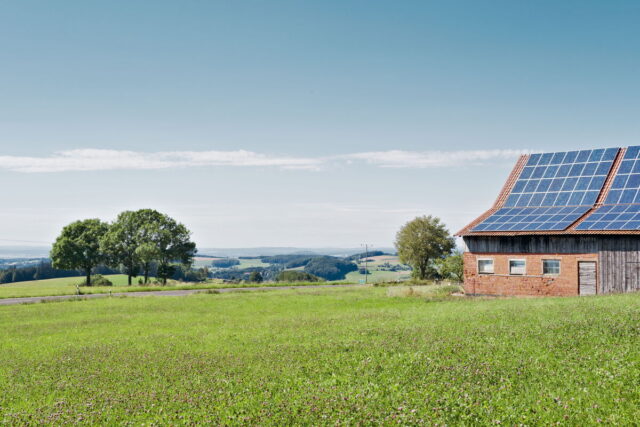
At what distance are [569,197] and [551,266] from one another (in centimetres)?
748

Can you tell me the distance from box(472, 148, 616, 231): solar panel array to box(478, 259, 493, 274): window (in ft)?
8.46

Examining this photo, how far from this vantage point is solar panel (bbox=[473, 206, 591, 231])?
123 feet

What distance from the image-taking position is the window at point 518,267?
38.1 m

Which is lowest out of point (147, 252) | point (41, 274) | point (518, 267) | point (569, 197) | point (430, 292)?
point (41, 274)

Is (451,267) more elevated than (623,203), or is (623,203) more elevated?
(623,203)

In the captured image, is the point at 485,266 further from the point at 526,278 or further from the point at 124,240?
the point at 124,240

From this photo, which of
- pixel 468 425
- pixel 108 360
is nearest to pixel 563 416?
pixel 468 425

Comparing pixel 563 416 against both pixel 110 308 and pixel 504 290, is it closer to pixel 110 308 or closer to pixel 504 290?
pixel 504 290

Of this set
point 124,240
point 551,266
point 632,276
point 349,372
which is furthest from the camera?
point 124,240

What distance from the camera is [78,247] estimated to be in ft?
300

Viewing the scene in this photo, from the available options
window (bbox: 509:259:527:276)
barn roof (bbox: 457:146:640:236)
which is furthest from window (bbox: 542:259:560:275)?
Result: barn roof (bbox: 457:146:640:236)

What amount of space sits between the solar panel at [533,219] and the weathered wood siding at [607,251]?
0.88 m

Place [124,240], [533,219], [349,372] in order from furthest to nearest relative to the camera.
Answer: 1. [124,240]
2. [533,219]
3. [349,372]

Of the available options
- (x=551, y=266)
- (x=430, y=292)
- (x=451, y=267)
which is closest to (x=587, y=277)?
(x=551, y=266)
